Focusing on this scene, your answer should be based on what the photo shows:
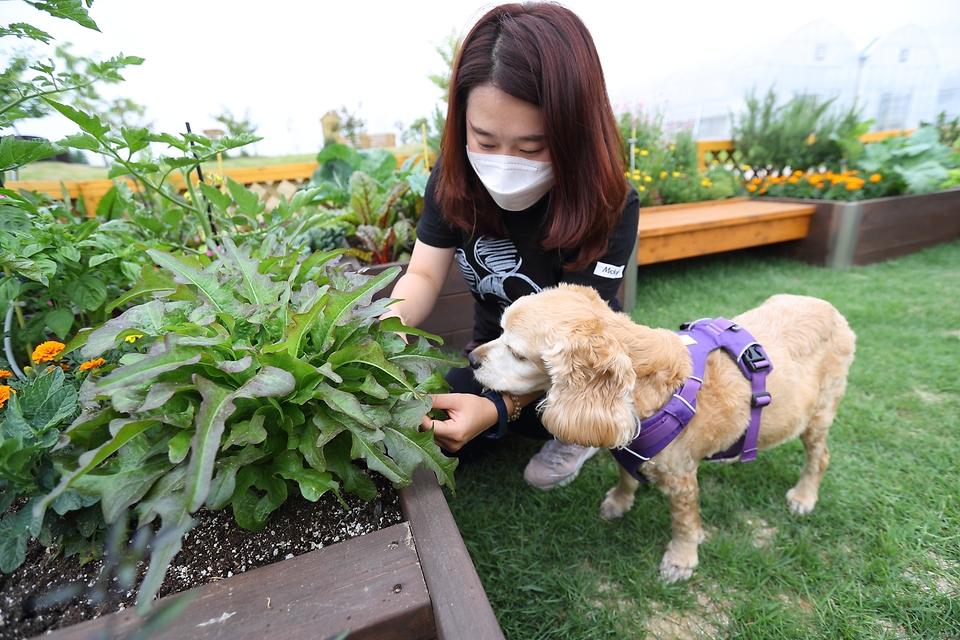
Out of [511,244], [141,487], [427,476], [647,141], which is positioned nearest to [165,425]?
[141,487]

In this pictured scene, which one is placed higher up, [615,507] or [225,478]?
[225,478]

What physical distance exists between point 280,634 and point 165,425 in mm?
451

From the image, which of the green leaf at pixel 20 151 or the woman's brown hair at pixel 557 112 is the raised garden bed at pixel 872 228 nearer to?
the woman's brown hair at pixel 557 112

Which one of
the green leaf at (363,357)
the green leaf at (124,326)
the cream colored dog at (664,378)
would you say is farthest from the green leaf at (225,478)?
the cream colored dog at (664,378)

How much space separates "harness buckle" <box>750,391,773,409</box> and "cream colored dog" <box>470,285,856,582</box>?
0.7 inches

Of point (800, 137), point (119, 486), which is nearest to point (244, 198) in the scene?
point (119, 486)

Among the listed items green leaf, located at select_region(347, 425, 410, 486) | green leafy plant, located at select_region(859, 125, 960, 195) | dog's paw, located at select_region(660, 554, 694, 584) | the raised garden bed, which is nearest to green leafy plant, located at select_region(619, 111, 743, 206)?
the raised garden bed

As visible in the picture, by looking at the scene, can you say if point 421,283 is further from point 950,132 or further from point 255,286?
point 950,132

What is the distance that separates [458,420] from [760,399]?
1078 mm

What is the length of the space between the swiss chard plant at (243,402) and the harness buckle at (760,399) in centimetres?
113

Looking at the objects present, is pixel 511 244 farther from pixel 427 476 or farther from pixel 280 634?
pixel 280 634

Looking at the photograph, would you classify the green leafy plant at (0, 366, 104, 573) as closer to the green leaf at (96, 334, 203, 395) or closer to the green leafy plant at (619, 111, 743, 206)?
the green leaf at (96, 334, 203, 395)

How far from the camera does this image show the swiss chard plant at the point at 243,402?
0.76m

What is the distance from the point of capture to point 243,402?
2.88ft
